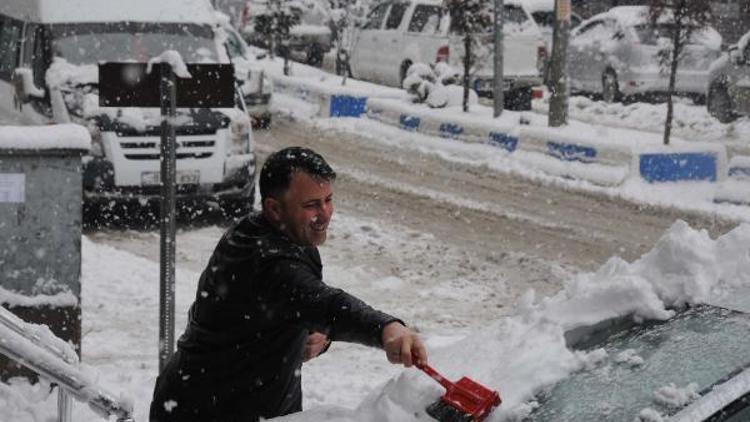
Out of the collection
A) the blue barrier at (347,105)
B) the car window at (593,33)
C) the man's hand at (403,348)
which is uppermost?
the car window at (593,33)

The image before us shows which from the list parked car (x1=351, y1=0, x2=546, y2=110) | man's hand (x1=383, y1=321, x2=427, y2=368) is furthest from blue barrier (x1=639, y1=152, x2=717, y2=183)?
man's hand (x1=383, y1=321, x2=427, y2=368)

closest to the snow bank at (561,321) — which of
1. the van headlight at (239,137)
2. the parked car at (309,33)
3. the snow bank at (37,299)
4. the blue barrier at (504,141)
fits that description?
the snow bank at (37,299)

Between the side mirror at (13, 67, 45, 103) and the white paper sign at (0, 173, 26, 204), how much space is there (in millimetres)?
5466

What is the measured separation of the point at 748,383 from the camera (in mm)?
2826

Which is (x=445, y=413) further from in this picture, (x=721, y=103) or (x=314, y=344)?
(x=721, y=103)

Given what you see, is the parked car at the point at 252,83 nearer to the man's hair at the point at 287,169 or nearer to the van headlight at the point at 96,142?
the van headlight at the point at 96,142

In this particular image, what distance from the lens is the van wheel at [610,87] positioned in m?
23.0

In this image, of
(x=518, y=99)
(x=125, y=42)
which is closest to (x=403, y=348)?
(x=125, y=42)

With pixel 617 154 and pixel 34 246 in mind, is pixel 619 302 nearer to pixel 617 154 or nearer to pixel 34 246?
pixel 34 246

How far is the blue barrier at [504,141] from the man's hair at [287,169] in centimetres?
1284

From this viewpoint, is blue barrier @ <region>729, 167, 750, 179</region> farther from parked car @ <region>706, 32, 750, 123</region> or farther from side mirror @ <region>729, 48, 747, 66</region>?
side mirror @ <region>729, 48, 747, 66</region>

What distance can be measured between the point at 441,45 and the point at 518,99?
1.72 m

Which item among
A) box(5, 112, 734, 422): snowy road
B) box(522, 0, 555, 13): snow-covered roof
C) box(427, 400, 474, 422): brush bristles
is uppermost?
box(522, 0, 555, 13): snow-covered roof

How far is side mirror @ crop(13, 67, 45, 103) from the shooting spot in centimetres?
1160
